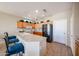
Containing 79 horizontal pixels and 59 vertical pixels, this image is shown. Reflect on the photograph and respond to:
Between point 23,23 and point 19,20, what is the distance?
53 cm

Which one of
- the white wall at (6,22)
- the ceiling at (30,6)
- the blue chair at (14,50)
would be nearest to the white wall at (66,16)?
the ceiling at (30,6)

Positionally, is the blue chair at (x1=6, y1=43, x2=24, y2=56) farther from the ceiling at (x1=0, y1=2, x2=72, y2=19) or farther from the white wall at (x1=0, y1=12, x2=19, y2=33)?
the white wall at (x1=0, y1=12, x2=19, y2=33)

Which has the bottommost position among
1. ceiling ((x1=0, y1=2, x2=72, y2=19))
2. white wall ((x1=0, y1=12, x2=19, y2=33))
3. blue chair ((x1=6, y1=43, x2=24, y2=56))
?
blue chair ((x1=6, y1=43, x2=24, y2=56))

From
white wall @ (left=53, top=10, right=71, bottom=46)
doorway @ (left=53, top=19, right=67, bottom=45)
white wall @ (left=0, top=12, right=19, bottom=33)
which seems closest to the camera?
white wall @ (left=0, top=12, right=19, bottom=33)

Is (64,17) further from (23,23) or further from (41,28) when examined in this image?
(23,23)

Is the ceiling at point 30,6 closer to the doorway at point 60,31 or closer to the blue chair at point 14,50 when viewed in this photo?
the doorway at point 60,31

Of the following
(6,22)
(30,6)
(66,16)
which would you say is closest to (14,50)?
(30,6)

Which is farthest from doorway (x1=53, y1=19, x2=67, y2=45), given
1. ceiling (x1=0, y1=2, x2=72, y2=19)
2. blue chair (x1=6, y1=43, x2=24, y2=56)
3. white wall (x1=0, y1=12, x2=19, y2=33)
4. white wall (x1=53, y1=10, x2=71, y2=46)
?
blue chair (x1=6, y1=43, x2=24, y2=56)

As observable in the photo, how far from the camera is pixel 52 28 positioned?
20.0 ft

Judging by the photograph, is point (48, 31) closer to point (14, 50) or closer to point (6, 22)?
point (6, 22)

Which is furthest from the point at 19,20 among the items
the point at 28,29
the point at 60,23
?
the point at 60,23

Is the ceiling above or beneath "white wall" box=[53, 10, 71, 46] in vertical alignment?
above

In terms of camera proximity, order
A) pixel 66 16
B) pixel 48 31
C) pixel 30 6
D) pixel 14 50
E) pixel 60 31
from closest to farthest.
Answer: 1. pixel 14 50
2. pixel 30 6
3. pixel 66 16
4. pixel 60 31
5. pixel 48 31

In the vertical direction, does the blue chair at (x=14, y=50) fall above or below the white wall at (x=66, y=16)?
below
